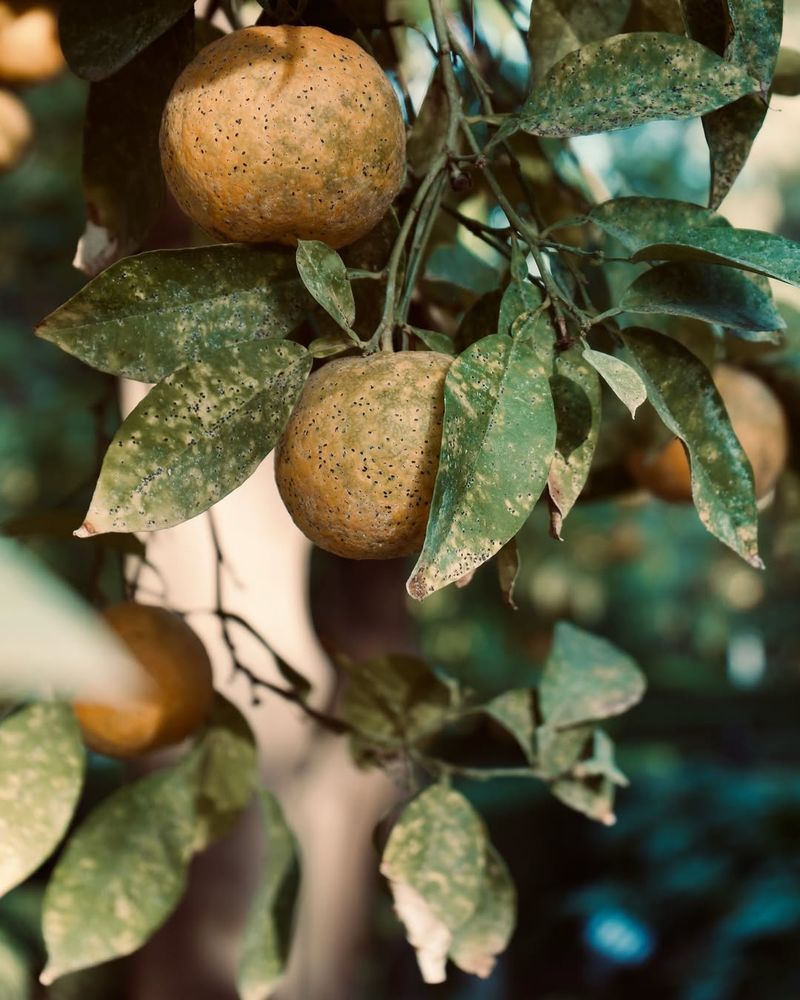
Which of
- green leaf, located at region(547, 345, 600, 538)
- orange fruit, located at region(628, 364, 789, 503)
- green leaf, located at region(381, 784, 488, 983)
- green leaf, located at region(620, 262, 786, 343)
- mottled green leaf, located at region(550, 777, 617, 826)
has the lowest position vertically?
mottled green leaf, located at region(550, 777, 617, 826)

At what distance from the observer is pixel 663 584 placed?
13.6 ft

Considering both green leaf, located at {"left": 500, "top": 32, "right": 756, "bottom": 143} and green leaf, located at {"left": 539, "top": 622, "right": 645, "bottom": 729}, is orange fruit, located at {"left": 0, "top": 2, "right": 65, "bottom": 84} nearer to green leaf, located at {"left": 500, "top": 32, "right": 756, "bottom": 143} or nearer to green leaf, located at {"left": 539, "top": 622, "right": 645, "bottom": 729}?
green leaf, located at {"left": 500, "top": 32, "right": 756, "bottom": 143}

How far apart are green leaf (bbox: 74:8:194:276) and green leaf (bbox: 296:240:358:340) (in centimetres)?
17

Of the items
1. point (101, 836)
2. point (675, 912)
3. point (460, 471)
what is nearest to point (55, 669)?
point (460, 471)

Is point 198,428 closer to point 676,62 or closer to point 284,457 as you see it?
point 284,457

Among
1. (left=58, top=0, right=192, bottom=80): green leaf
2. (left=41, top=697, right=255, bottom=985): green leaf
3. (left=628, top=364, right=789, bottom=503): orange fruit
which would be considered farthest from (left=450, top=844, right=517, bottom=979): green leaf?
(left=58, top=0, right=192, bottom=80): green leaf

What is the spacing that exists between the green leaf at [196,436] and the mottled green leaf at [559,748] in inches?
15.8

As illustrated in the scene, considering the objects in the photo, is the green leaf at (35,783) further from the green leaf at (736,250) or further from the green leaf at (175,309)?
the green leaf at (736,250)

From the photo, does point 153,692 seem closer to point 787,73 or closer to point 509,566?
point 509,566

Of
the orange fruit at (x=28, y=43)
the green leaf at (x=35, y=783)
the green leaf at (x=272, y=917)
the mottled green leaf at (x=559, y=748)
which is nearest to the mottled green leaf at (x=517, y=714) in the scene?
the mottled green leaf at (x=559, y=748)

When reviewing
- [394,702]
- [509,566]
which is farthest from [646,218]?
[394,702]

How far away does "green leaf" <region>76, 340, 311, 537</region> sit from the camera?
15.9 inches

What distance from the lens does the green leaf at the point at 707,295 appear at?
1.45ft

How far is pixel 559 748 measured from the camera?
0.78 meters
